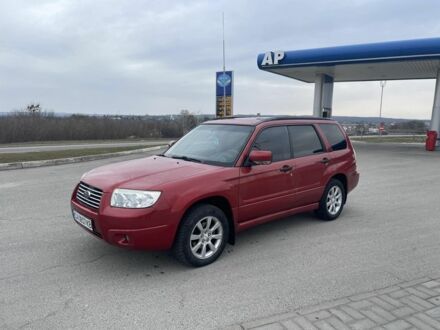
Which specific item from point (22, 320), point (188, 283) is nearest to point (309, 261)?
point (188, 283)

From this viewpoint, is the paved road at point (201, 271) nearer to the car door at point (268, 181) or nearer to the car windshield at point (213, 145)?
the car door at point (268, 181)

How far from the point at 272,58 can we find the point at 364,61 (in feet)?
16.1

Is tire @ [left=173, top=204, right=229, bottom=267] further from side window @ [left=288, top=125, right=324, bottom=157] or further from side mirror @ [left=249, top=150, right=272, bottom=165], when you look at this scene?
side window @ [left=288, top=125, right=324, bottom=157]

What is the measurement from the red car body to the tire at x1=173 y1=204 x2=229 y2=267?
0.10m

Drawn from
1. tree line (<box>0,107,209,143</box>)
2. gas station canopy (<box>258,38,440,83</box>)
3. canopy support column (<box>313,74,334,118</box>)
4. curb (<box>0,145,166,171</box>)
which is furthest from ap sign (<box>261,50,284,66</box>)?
tree line (<box>0,107,209,143</box>)

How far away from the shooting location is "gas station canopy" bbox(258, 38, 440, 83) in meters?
16.1

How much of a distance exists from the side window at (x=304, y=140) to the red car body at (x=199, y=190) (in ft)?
0.29

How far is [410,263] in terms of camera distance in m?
4.08

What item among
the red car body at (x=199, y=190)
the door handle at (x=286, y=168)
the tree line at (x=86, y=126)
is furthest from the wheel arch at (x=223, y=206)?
the tree line at (x=86, y=126)

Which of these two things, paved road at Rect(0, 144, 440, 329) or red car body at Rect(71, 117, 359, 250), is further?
red car body at Rect(71, 117, 359, 250)

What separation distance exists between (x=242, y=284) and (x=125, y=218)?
1373 millimetres

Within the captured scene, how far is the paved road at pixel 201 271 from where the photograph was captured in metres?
3.01

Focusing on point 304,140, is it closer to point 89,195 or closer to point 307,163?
point 307,163

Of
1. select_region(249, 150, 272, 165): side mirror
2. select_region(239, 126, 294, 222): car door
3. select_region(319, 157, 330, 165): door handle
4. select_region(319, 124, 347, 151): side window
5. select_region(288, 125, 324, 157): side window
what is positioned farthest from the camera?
select_region(319, 124, 347, 151): side window
